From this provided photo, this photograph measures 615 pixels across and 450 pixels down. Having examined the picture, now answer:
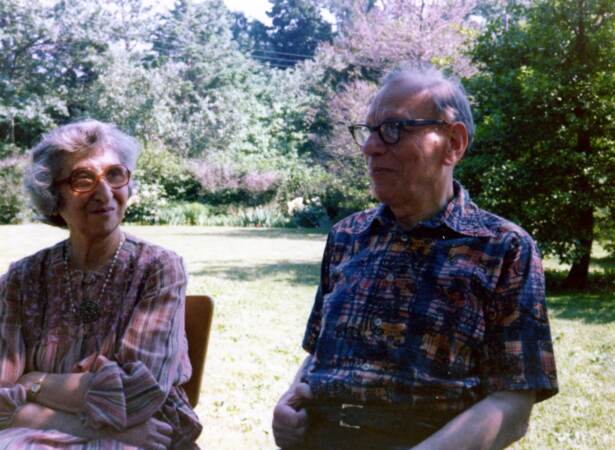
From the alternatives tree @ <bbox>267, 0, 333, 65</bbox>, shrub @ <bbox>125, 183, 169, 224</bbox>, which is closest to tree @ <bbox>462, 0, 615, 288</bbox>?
shrub @ <bbox>125, 183, 169, 224</bbox>

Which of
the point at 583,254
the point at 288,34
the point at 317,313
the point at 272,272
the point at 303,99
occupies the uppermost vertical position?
the point at 288,34

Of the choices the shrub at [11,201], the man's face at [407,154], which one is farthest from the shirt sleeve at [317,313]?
the shrub at [11,201]

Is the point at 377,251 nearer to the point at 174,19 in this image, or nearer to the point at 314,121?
the point at 314,121

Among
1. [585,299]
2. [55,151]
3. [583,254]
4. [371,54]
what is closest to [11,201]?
[371,54]

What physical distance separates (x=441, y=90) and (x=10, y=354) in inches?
61.4

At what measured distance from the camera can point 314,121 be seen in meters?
26.3

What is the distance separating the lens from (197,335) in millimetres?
2258

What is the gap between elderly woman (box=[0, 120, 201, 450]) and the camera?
189 cm

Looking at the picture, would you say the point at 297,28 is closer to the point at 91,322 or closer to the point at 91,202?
the point at 91,202

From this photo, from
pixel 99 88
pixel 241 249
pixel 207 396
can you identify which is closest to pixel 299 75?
pixel 99 88

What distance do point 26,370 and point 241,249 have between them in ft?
38.6

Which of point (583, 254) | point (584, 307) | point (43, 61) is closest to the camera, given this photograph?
point (584, 307)

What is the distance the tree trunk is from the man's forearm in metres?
7.07

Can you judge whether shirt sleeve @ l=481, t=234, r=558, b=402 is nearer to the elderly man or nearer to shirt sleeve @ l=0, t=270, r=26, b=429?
the elderly man
